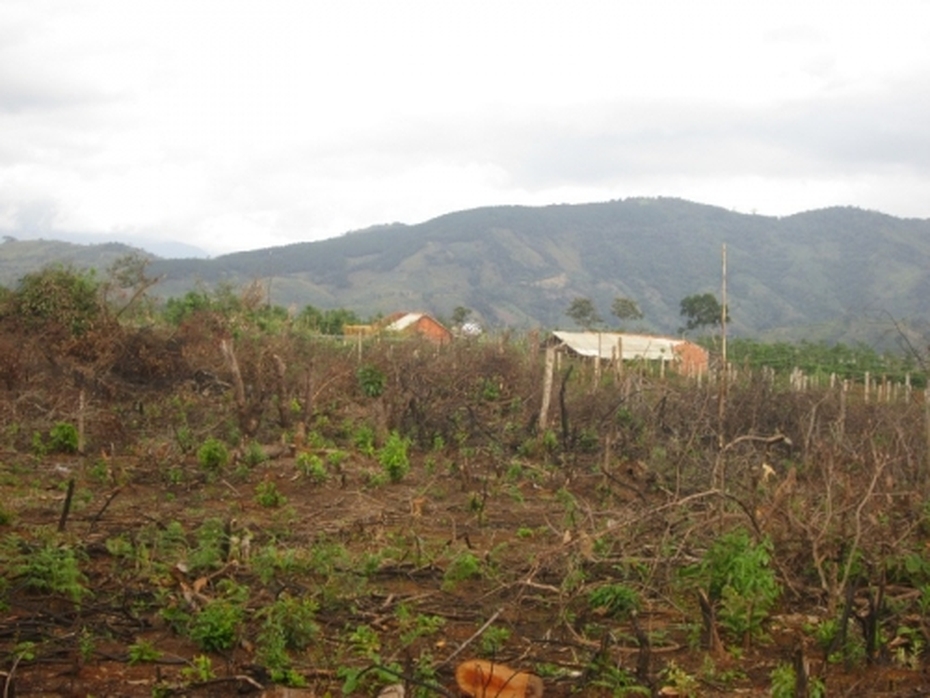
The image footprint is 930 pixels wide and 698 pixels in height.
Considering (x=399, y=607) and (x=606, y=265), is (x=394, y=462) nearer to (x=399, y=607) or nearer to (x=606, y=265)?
(x=399, y=607)

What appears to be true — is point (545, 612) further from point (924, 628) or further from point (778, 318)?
point (778, 318)

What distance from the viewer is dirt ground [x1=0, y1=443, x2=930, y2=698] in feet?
15.2

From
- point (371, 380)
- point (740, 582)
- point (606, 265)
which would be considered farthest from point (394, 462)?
point (606, 265)

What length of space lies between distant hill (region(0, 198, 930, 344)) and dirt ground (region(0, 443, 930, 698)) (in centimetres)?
6421

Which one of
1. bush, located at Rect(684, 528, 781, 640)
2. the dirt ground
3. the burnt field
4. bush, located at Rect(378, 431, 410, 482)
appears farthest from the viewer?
bush, located at Rect(378, 431, 410, 482)

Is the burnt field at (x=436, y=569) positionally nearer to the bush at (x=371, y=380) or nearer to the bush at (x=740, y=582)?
the bush at (x=740, y=582)

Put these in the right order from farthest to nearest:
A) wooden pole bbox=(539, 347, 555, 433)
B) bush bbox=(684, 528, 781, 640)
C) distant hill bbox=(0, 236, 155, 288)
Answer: distant hill bbox=(0, 236, 155, 288) < wooden pole bbox=(539, 347, 555, 433) < bush bbox=(684, 528, 781, 640)

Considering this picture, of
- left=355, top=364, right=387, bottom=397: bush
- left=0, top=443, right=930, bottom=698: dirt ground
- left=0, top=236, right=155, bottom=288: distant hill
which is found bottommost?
left=0, top=443, right=930, bottom=698: dirt ground

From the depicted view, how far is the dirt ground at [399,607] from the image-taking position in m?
4.62

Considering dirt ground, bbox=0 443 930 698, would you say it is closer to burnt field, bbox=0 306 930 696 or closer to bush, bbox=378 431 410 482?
burnt field, bbox=0 306 930 696

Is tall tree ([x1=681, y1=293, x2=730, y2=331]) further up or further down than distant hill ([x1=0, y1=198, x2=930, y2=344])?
further down

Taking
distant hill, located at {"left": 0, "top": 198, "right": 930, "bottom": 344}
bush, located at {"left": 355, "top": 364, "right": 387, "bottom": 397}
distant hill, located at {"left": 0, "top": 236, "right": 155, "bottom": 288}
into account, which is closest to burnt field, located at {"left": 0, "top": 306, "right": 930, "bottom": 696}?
bush, located at {"left": 355, "top": 364, "right": 387, "bottom": 397}

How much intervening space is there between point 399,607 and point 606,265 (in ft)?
332

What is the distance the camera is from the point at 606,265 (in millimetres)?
105125
